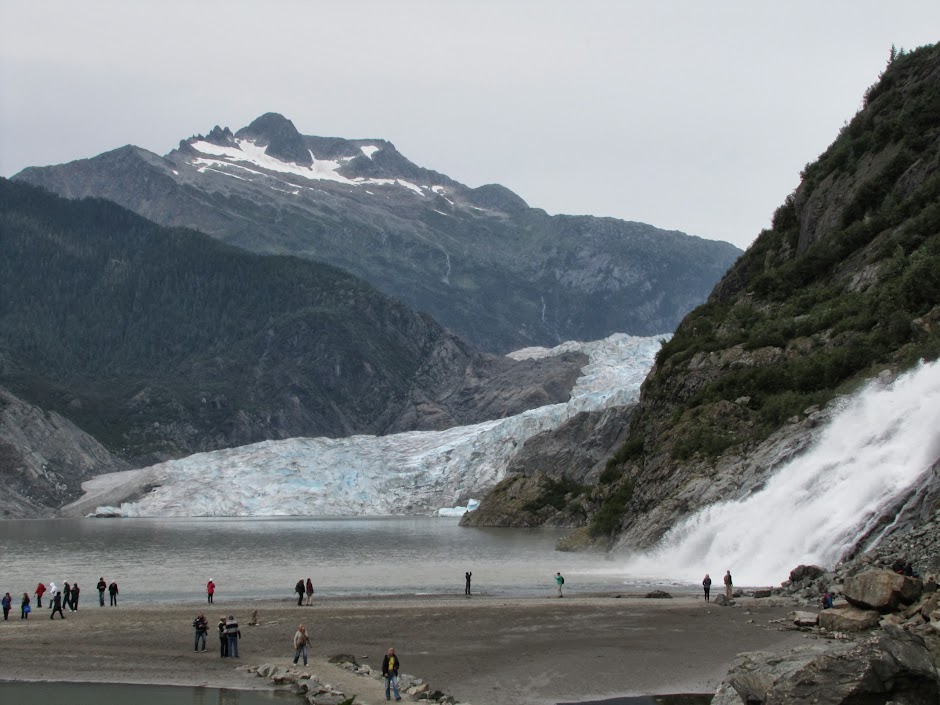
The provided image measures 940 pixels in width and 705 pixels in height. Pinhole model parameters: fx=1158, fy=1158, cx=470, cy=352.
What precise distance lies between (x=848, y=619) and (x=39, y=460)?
562ft

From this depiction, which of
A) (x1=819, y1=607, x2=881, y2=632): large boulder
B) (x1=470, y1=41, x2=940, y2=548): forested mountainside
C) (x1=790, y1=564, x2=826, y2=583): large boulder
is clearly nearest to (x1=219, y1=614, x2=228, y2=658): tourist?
(x1=819, y1=607, x2=881, y2=632): large boulder

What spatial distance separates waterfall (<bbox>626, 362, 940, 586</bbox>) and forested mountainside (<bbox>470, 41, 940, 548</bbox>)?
72.0 inches

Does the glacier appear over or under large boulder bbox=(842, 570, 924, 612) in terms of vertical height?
→ over

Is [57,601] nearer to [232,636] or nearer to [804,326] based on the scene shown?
[232,636]

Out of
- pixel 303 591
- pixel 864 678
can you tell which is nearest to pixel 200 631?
pixel 303 591

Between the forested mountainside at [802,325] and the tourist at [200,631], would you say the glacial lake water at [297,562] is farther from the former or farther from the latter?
the tourist at [200,631]

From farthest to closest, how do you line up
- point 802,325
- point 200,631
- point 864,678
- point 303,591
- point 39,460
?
point 39,460
point 802,325
point 303,591
point 200,631
point 864,678

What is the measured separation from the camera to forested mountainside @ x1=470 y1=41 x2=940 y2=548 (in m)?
53.7

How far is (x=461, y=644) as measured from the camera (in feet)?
101

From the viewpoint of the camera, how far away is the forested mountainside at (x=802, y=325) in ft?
176

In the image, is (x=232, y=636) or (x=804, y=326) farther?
(x=804, y=326)

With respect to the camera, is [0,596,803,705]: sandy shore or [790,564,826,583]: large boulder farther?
[790,564,826,583]: large boulder

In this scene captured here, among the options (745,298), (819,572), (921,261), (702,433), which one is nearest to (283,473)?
(745,298)

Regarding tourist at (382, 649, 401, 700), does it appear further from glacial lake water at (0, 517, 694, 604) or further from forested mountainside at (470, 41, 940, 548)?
forested mountainside at (470, 41, 940, 548)
